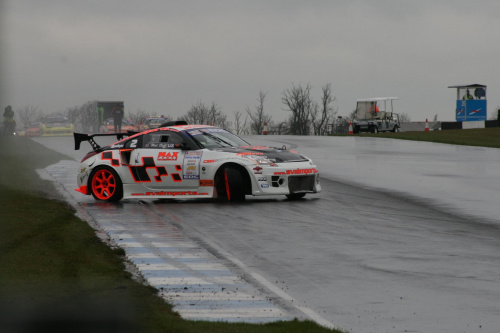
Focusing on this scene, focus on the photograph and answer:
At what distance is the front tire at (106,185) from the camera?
54.5ft

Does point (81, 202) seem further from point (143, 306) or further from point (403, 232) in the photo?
point (143, 306)

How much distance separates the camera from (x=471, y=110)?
56.2 m

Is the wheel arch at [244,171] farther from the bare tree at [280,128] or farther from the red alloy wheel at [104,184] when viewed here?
the bare tree at [280,128]

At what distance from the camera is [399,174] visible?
22.7m

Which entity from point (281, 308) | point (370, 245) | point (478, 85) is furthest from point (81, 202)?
point (478, 85)

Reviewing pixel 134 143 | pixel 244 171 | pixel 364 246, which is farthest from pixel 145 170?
pixel 364 246

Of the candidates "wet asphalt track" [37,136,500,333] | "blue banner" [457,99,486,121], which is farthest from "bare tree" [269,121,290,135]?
"wet asphalt track" [37,136,500,333]

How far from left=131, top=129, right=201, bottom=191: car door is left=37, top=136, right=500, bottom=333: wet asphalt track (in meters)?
0.42

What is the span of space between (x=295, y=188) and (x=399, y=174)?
7.21 m

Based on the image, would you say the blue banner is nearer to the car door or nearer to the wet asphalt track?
the wet asphalt track

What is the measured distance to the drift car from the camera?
15.8 meters

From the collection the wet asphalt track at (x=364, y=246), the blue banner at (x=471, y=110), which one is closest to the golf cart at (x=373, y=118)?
the blue banner at (x=471, y=110)

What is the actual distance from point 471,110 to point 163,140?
4263 cm

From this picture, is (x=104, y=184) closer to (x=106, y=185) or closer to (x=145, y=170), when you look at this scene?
(x=106, y=185)
